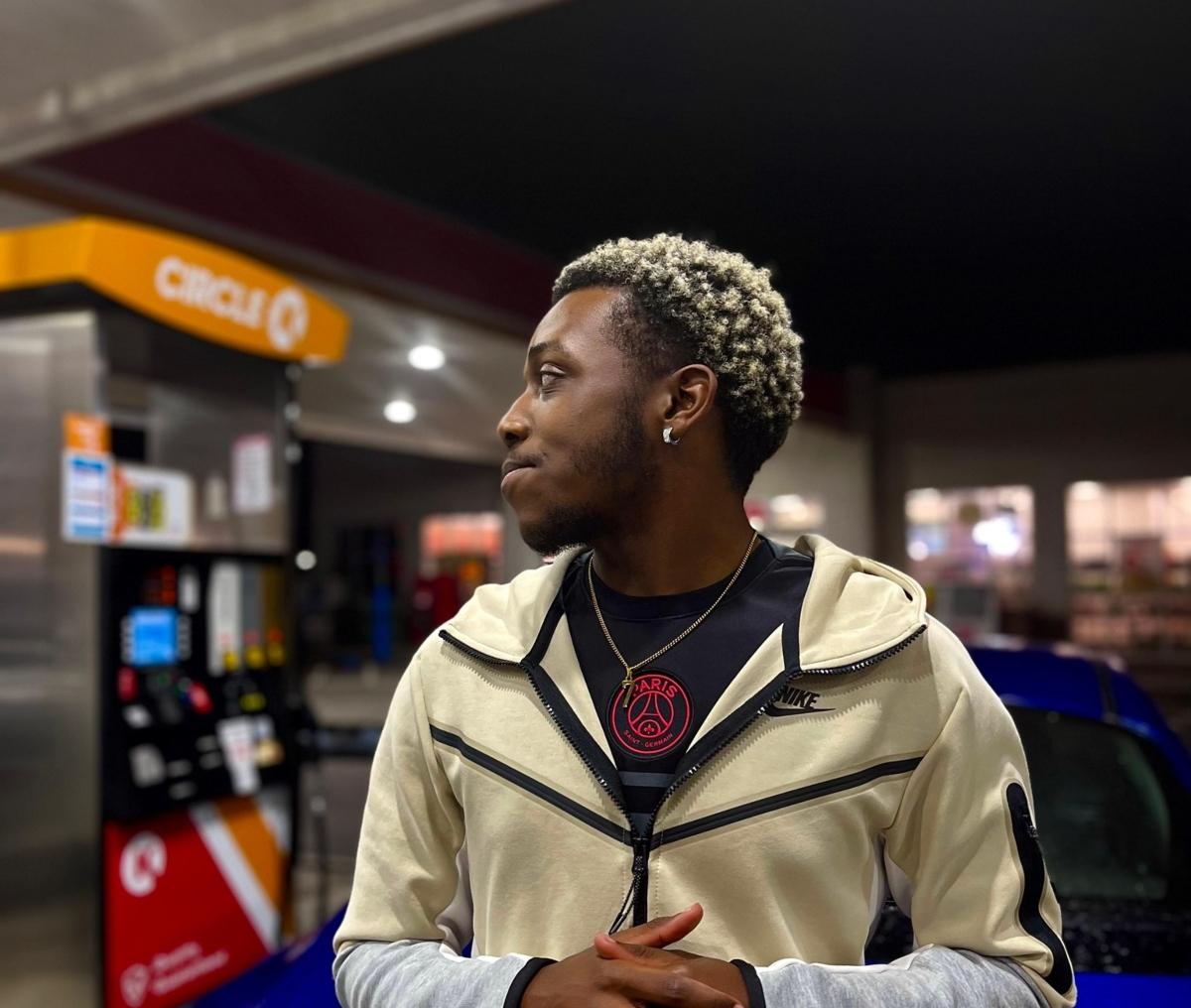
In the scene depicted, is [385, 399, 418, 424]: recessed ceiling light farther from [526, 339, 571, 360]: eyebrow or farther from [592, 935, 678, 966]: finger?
[592, 935, 678, 966]: finger

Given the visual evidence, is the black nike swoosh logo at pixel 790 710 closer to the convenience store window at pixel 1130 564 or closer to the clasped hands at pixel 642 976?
the clasped hands at pixel 642 976

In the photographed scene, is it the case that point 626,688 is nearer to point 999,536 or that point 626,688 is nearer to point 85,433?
point 85,433

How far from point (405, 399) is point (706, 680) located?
5.92 meters

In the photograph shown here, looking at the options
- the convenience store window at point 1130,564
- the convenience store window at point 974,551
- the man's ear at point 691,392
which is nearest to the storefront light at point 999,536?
the convenience store window at point 974,551

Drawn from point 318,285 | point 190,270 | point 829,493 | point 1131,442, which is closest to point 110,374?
point 190,270

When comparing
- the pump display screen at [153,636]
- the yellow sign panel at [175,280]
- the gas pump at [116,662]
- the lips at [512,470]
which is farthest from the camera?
the pump display screen at [153,636]

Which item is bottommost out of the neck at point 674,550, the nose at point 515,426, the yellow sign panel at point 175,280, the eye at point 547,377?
the neck at point 674,550

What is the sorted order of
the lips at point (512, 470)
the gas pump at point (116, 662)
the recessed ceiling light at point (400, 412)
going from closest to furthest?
the lips at point (512, 470)
the gas pump at point (116, 662)
the recessed ceiling light at point (400, 412)

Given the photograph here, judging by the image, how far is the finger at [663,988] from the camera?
0.88 metres

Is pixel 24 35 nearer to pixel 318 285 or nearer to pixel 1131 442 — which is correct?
pixel 318 285

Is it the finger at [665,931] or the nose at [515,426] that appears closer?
the finger at [665,931]

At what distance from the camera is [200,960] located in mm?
3715

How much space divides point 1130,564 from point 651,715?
1111 centimetres

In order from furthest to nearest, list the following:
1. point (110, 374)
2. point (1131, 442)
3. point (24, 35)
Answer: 1. point (1131, 442)
2. point (110, 374)
3. point (24, 35)
